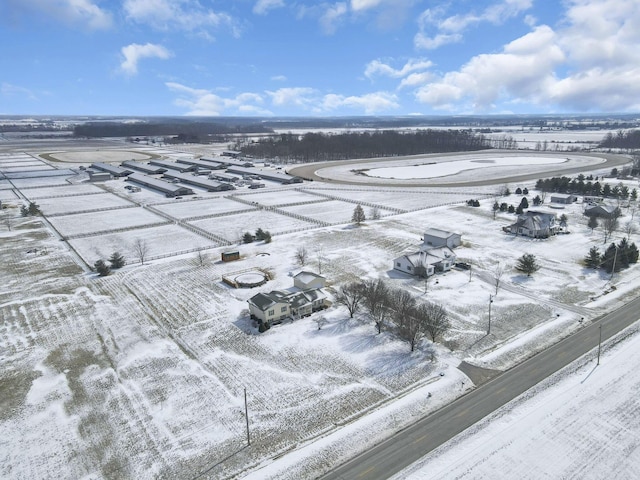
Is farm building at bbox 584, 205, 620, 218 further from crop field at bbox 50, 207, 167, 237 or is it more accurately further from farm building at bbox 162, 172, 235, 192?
farm building at bbox 162, 172, 235, 192

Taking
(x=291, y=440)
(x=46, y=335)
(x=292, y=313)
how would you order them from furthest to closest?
(x=292, y=313), (x=46, y=335), (x=291, y=440)

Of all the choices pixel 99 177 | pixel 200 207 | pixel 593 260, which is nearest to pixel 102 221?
pixel 200 207

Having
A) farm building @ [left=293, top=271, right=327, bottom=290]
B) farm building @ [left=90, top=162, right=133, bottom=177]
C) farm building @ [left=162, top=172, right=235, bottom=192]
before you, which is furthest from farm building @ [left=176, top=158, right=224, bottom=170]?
farm building @ [left=293, top=271, right=327, bottom=290]

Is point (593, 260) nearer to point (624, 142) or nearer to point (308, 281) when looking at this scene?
A: point (308, 281)

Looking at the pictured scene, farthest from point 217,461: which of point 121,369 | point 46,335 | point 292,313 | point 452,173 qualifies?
point 452,173

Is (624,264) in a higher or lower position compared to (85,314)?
higher

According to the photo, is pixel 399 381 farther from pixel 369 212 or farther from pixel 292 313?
pixel 369 212
